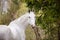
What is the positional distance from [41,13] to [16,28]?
369 mm

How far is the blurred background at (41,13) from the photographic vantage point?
6.89 ft

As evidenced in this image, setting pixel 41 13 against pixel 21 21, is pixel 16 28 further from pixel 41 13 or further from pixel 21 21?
pixel 41 13

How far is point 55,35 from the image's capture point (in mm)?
2445

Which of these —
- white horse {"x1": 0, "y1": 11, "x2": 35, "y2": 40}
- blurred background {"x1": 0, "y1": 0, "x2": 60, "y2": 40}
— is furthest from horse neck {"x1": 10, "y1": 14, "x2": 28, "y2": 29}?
blurred background {"x1": 0, "y1": 0, "x2": 60, "y2": 40}

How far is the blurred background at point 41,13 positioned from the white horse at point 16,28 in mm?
114

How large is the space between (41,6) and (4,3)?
915mm

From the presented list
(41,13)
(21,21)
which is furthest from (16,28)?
(41,13)

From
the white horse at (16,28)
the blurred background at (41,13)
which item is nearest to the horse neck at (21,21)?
the white horse at (16,28)

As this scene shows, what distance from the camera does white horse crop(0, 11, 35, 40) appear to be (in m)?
1.94

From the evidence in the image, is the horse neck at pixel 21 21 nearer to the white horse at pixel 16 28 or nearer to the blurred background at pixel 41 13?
the white horse at pixel 16 28

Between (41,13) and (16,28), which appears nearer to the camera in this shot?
(16,28)

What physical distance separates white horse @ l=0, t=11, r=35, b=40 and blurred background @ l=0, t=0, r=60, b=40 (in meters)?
0.11

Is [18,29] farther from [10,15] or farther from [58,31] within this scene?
[10,15]

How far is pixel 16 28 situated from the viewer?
2.13 metres
